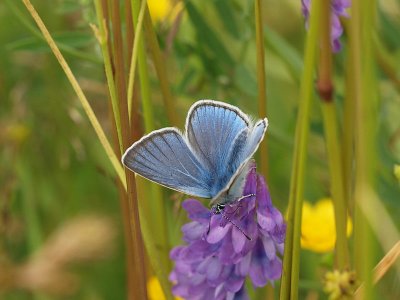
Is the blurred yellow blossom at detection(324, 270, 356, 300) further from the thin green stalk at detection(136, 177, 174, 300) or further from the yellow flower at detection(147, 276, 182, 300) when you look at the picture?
the yellow flower at detection(147, 276, 182, 300)

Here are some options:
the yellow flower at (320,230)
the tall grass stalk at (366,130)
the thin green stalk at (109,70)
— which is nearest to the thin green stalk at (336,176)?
the tall grass stalk at (366,130)

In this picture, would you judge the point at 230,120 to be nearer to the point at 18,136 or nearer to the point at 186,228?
the point at 186,228

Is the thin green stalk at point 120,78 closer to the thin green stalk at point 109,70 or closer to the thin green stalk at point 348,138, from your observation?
the thin green stalk at point 109,70

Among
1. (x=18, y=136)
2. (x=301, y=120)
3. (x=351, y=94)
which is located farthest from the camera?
(x=18, y=136)

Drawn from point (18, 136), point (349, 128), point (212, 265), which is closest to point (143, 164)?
point (212, 265)

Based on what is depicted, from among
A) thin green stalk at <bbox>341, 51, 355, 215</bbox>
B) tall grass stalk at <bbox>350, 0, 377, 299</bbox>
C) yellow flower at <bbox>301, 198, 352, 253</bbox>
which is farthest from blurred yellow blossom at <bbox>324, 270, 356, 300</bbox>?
yellow flower at <bbox>301, 198, 352, 253</bbox>

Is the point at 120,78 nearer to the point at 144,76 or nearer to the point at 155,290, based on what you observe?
the point at 144,76

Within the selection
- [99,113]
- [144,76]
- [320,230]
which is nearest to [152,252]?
[144,76]
